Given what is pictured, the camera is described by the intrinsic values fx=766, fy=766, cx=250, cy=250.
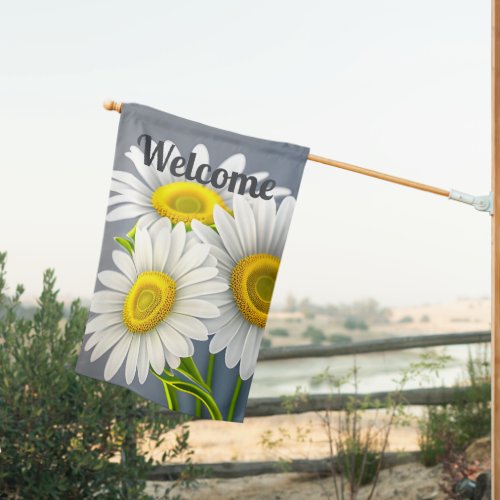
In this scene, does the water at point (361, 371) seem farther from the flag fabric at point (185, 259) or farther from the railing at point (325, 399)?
the flag fabric at point (185, 259)

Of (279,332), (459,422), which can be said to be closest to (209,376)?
(459,422)

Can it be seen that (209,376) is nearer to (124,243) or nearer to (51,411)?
(124,243)

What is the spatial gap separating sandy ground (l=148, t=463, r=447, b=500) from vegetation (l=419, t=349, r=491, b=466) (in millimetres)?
129

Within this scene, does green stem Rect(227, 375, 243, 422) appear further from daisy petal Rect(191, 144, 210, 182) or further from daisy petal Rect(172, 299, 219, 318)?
daisy petal Rect(191, 144, 210, 182)

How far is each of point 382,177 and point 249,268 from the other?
1.36 ft

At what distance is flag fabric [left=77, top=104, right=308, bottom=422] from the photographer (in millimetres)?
1992

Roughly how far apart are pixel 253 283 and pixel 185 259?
19 cm

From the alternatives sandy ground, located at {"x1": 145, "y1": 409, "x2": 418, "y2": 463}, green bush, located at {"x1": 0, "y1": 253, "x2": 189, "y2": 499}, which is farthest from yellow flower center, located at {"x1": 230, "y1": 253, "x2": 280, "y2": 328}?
sandy ground, located at {"x1": 145, "y1": 409, "x2": 418, "y2": 463}

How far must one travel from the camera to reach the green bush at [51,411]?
3.29 m

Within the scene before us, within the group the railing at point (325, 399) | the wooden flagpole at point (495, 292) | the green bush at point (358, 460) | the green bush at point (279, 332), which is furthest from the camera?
the green bush at point (279, 332)

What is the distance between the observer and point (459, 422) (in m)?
4.57

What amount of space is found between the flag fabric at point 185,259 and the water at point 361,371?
2805 mm

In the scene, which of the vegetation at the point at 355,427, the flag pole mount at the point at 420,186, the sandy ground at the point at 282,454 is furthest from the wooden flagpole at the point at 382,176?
the sandy ground at the point at 282,454

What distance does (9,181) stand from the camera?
4.81 metres
